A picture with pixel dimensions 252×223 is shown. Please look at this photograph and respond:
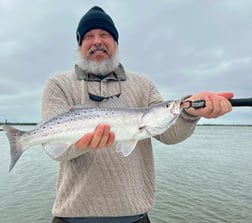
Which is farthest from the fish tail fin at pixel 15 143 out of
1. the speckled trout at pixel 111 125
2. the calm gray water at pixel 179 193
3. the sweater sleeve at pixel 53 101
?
the calm gray water at pixel 179 193

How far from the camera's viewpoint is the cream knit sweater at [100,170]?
3.32 meters

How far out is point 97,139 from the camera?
303 centimetres

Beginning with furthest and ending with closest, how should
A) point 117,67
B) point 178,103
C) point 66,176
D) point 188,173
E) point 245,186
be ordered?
point 188,173
point 245,186
point 117,67
point 66,176
point 178,103

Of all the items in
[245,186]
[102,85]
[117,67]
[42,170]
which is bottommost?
[245,186]

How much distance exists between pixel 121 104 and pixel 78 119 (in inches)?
21.1

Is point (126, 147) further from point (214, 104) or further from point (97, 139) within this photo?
point (214, 104)

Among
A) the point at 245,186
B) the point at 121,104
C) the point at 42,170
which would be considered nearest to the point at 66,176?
the point at 121,104

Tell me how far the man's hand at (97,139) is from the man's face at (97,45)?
1.04m

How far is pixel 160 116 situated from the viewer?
3.21 m

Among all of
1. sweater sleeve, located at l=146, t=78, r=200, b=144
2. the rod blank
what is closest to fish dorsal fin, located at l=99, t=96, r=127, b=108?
sweater sleeve, located at l=146, t=78, r=200, b=144

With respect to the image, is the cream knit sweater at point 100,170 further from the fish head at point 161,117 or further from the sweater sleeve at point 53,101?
the fish head at point 161,117

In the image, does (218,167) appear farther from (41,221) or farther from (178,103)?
(178,103)

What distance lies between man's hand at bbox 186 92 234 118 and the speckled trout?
0.25m

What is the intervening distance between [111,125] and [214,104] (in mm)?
1034
